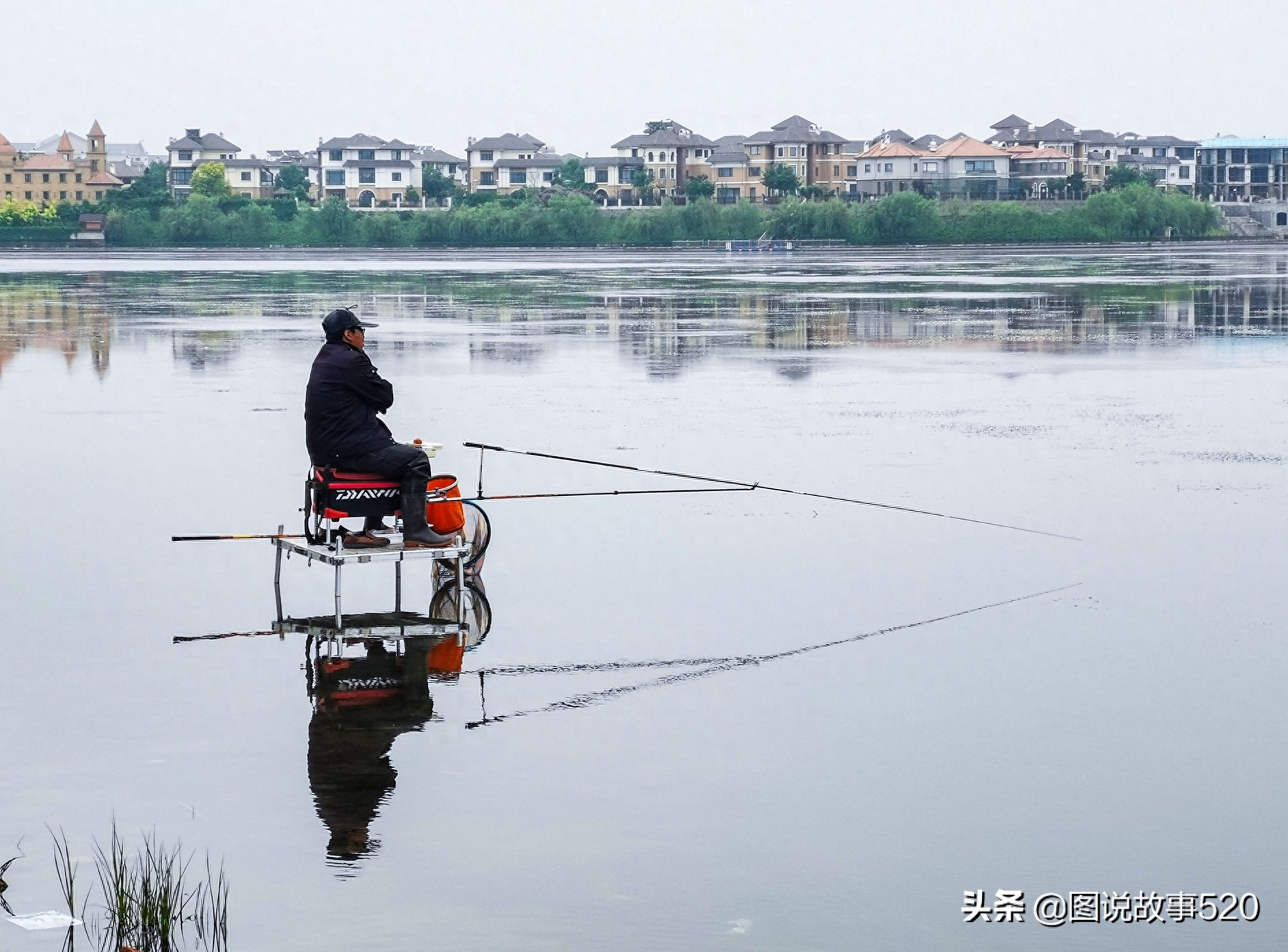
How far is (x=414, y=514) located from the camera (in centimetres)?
934

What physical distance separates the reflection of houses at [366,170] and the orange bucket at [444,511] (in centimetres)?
15447

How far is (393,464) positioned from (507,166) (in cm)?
16055

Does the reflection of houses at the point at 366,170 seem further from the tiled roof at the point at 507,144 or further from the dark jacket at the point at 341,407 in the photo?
the dark jacket at the point at 341,407

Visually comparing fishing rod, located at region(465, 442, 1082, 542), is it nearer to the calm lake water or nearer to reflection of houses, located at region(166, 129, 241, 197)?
the calm lake water

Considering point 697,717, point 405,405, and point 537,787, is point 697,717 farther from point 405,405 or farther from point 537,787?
point 405,405

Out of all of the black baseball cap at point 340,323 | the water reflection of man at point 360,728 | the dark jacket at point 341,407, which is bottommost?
the water reflection of man at point 360,728

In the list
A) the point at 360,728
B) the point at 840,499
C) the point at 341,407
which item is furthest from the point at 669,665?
the point at 840,499

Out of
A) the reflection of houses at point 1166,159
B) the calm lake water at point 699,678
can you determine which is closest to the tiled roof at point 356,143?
the reflection of houses at point 1166,159

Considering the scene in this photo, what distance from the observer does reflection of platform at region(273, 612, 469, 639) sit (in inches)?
362

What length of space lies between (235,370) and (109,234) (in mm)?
108302

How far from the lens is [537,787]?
708cm

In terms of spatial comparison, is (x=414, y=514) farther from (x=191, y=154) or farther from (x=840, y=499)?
(x=191, y=154)

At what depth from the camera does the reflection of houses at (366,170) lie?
16150cm

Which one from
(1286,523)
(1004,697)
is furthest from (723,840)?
(1286,523)
